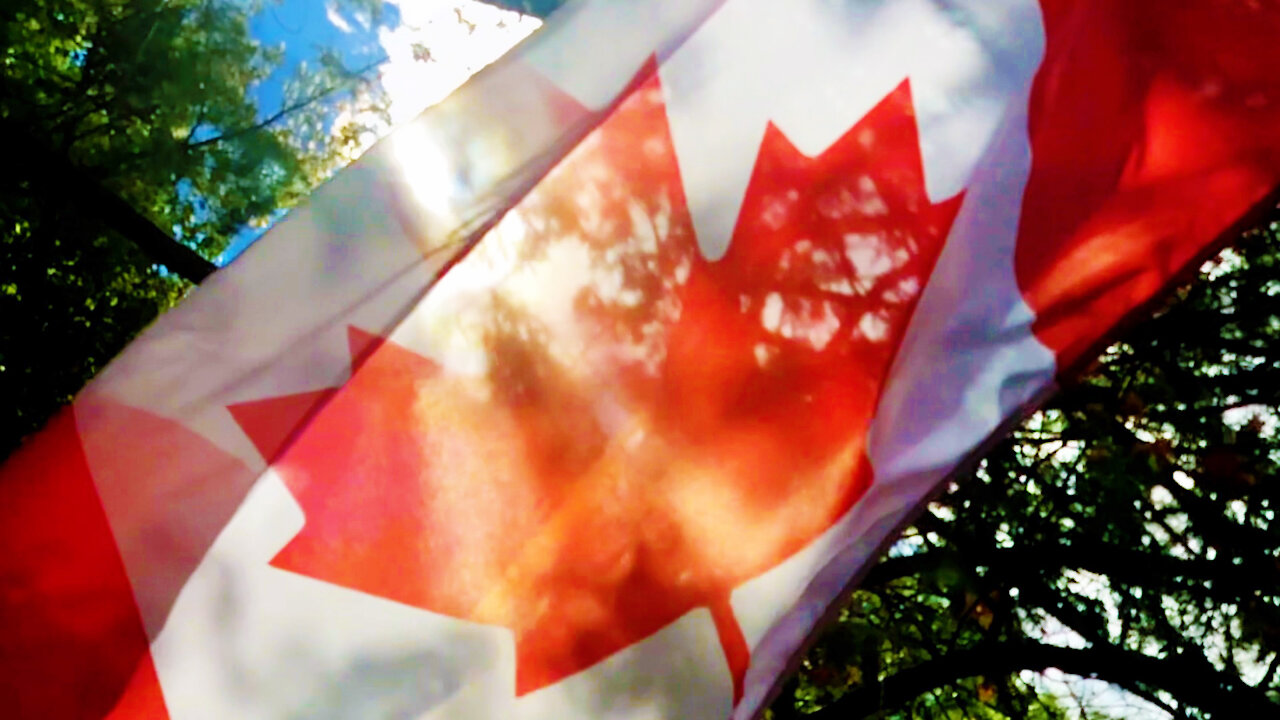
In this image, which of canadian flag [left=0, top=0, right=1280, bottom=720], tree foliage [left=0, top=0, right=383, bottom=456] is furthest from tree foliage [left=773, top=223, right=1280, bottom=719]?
tree foliage [left=0, top=0, right=383, bottom=456]

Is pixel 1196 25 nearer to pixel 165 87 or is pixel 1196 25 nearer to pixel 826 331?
pixel 826 331

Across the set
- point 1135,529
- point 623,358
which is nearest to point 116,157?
point 623,358

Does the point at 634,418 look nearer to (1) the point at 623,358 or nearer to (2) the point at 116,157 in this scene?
(1) the point at 623,358

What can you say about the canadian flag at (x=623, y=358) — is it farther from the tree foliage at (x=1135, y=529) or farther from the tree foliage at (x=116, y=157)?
the tree foliage at (x=116, y=157)

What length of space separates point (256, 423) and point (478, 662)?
744 mm

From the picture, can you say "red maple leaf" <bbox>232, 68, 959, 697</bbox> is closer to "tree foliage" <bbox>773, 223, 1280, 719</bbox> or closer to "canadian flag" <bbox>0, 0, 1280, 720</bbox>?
"canadian flag" <bbox>0, 0, 1280, 720</bbox>

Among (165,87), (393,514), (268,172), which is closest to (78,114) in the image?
(165,87)

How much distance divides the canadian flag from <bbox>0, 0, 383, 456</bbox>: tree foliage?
10.9 ft

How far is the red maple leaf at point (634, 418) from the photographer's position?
7.16 ft

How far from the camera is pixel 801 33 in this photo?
2.46 meters

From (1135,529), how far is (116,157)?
5.20 meters

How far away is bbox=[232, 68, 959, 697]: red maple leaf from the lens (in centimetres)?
218

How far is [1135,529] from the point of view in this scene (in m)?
4.17

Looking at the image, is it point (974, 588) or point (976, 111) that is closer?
point (976, 111)
